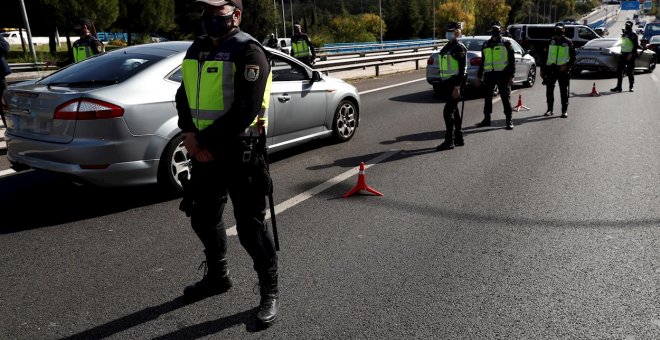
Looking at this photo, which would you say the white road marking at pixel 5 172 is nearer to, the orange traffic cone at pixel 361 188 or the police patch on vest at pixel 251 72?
the orange traffic cone at pixel 361 188

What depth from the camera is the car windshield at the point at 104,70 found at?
522 cm

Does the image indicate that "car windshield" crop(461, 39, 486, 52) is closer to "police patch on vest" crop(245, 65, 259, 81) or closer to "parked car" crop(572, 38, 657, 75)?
"parked car" crop(572, 38, 657, 75)

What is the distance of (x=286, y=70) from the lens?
6848 mm

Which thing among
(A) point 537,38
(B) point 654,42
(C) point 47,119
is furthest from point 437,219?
(B) point 654,42

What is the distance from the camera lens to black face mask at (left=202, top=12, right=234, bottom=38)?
297 cm

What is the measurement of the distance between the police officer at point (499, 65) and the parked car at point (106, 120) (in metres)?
5.81

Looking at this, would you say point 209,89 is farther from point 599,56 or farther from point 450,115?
point 599,56

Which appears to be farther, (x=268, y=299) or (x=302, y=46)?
(x=302, y=46)

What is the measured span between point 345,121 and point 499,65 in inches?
130

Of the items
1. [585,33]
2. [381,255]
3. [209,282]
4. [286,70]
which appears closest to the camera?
[209,282]

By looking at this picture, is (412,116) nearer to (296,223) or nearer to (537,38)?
(296,223)

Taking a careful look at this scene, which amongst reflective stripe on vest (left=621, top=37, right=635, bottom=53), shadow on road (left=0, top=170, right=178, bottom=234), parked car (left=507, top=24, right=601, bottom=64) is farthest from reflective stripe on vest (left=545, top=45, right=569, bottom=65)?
parked car (left=507, top=24, right=601, bottom=64)

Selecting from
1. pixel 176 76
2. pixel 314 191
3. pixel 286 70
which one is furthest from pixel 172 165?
pixel 286 70

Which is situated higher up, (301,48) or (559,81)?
(301,48)
